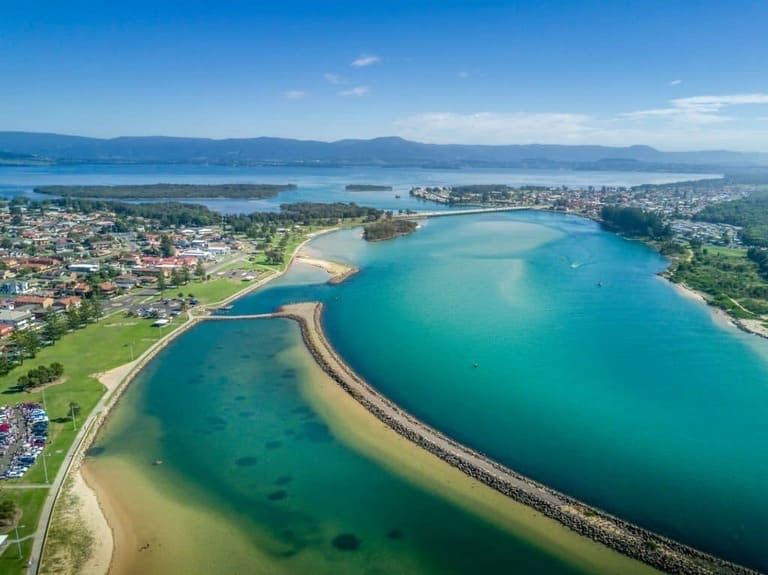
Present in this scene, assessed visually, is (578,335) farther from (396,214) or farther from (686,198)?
(686,198)

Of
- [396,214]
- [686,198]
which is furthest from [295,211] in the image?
[686,198]

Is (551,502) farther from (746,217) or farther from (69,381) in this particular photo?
(746,217)

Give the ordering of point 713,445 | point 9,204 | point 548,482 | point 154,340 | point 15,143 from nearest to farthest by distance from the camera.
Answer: point 548,482 → point 713,445 → point 154,340 → point 9,204 → point 15,143

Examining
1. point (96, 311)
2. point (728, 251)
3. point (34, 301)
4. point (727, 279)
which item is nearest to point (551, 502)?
point (96, 311)

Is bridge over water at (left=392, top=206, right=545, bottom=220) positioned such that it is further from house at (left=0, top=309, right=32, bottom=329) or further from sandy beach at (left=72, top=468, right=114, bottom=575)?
sandy beach at (left=72, top=468, right=114, bottom=575)

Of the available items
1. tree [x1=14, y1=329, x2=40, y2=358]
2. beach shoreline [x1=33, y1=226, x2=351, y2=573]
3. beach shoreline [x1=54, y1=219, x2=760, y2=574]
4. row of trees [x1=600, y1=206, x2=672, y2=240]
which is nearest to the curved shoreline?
beach shoreline [x1=54, y1=219, x2=760, y2=574]

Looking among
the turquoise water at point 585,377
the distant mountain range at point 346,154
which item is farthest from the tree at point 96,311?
the distant mountain range at point 346,154

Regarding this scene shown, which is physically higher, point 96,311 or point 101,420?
point 96,311

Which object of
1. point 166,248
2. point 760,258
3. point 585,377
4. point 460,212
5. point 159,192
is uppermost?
point 159,192
